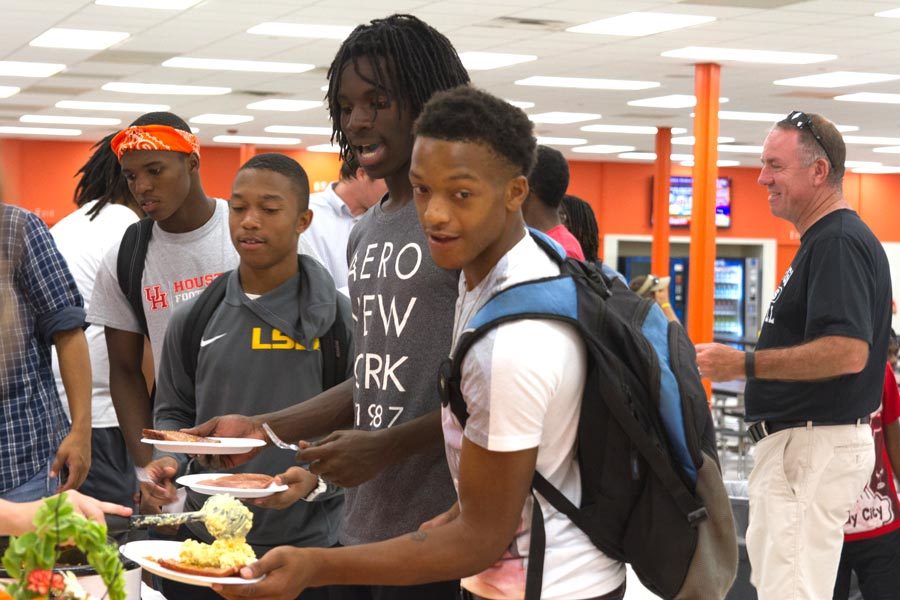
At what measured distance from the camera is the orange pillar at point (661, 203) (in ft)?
54.5

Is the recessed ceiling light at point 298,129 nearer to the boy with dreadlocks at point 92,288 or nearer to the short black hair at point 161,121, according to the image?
the boy with dreadlocks at point 92,288

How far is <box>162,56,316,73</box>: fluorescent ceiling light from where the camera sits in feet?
39.0

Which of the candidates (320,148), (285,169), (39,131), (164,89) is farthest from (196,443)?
(320,148)

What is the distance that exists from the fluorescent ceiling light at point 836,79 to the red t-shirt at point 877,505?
28.4ft

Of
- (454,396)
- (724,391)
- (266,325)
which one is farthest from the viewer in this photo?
(724,391)

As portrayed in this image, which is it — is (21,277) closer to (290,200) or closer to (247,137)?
(290,200)

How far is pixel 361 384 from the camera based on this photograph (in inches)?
86.0

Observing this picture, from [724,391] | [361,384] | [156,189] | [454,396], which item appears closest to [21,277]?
[156,189]

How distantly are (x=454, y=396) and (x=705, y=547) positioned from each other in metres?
0.42

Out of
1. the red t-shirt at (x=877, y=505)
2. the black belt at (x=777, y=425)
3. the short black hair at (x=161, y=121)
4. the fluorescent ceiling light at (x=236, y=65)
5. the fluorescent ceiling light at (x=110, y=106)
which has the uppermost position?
the fluorescent ceiling light at (x=236, y=65)

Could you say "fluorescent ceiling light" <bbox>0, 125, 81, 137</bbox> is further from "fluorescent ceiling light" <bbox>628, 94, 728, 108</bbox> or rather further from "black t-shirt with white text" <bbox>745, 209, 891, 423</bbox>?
"black t-shirt with white text" <bbox>745, 209, 891, 423</bbox>

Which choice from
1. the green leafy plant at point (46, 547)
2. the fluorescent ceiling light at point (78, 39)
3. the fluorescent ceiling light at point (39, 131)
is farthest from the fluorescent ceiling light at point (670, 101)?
the green leafy plant at point (46, 547)

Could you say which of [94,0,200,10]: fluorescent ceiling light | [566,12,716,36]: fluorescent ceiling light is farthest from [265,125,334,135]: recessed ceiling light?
[94,0,200,10]: fluorescent ceiling light

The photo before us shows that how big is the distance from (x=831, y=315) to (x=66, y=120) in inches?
613
